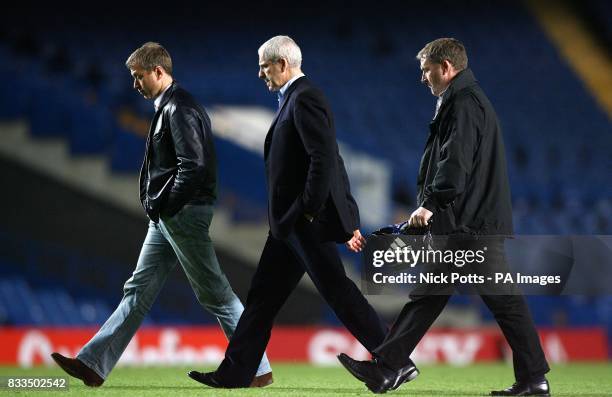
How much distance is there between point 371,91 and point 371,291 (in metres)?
13.8

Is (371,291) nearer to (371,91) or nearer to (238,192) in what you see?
(238,192)

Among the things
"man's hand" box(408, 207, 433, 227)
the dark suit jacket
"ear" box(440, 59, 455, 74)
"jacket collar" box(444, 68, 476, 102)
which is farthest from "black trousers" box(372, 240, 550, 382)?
"ear" box(440, 59, 455, 74)

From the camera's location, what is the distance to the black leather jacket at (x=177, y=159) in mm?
5277

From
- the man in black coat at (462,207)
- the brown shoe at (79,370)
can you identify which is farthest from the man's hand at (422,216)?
the brown shoe at (79,370)

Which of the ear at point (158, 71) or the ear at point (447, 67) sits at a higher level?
the ear at point (158, 71)

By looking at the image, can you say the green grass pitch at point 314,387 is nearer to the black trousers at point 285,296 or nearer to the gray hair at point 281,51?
the black trousers at point 285,296

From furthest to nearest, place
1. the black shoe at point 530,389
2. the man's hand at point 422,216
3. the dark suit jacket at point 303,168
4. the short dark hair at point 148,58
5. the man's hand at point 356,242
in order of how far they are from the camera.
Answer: the short dark hair at point 148,58 < the man's hand at point 356,242 < the dark suit jacket at point 303,168 < the black shoe at point 530,389 < the man's hand at point 422,216

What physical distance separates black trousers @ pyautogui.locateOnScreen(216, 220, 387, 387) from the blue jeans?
28cm

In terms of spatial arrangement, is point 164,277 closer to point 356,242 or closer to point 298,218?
point 298,218

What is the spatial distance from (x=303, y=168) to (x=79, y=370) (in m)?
1.46

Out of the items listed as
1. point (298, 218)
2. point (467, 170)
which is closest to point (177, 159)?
point (298, 218)

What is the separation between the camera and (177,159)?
17.6 feet

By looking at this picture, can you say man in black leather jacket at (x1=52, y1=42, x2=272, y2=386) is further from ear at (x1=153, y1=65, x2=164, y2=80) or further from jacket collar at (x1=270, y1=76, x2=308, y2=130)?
jacket collar at (x1=270, y1=76, x2=308, y2=130)

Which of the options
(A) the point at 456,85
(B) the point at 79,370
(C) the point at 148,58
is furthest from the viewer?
(C) the point at 148,58
